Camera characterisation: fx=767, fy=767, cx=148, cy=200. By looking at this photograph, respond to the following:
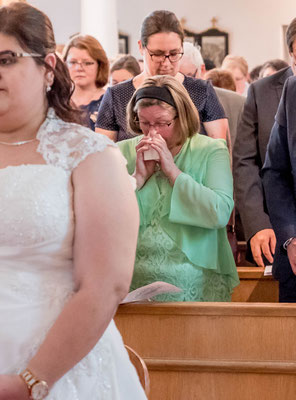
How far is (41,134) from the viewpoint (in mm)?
1780

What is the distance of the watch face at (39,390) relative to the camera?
1.55 meters

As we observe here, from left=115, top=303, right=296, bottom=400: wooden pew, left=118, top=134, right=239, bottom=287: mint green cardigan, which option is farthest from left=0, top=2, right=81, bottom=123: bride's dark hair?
left=118, top=134, right=239, bottom=287: mint green cardigan

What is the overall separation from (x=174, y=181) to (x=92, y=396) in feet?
6.36

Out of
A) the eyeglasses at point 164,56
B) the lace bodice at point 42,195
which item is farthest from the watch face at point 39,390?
the eyeglasses at point 164,56

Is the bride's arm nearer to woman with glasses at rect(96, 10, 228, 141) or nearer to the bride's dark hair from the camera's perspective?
the bride's dark hair

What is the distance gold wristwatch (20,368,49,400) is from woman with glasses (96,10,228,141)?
277cm

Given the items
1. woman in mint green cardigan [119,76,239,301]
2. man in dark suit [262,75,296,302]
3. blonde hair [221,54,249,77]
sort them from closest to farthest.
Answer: man in dark suit [262,75,296,302], woman in mint green cardigan [119,76,239,301], blonde hair [221,54,249,77]

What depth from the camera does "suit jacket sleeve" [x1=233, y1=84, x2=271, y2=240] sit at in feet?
12.1

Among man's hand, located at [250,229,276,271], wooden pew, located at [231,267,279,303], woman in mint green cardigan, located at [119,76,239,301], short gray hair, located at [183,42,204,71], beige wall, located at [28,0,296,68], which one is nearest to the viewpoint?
woman in mint green cardigan, located at [119,76,239,301]

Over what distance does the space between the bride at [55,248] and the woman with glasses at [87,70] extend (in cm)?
346

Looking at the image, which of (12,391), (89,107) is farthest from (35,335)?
(89,107)

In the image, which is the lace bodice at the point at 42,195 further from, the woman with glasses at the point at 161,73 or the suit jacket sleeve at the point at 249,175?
the woman with glasses at the point at 161,73

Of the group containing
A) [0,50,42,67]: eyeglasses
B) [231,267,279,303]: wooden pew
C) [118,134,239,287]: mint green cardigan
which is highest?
[0,50,42,67]: eyeglasses

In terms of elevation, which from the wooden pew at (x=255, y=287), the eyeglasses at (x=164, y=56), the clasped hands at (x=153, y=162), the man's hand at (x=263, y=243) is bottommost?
the wooden pew at (x=255, y=287)
